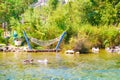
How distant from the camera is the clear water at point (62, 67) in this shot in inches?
709

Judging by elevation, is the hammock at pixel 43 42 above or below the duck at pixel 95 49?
above

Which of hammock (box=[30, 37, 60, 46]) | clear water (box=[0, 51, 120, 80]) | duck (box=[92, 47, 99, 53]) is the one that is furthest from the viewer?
hammock (box=[30, 37, 60, 46])

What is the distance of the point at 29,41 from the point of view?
96.2 feet

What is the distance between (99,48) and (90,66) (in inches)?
366

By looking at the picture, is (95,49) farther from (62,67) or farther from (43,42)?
(62,67)

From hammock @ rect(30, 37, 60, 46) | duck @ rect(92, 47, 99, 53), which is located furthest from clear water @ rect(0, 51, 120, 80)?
hammock @ rect(30, 37, 60, 46)

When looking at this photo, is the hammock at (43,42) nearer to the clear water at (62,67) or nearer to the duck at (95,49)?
the clear water at (62,67)

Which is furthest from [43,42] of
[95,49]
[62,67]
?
[62,67]

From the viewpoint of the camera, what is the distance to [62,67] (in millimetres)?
20719

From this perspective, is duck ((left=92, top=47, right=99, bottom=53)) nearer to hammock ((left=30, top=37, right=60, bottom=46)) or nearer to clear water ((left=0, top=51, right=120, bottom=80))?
clear water ((left=0, top=51, right=120, bottom=80))

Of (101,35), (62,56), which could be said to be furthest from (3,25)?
(62,56)

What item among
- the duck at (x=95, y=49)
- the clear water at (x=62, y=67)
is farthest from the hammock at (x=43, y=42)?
the duck at (x=95, y=49)

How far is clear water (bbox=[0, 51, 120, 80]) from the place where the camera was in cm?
1800

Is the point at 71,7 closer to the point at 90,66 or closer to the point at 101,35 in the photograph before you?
the point at 101,35
